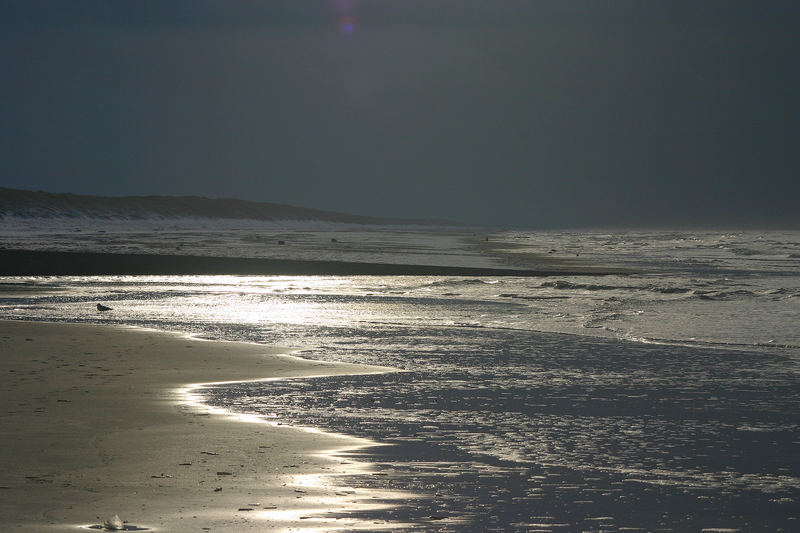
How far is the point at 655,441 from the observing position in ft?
29.2

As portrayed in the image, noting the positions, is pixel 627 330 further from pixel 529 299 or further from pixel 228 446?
pixel 228 446

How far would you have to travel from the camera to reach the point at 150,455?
8344 millimetres

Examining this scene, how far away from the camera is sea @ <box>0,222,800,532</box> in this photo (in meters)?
6.88

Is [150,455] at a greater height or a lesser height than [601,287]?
lesser

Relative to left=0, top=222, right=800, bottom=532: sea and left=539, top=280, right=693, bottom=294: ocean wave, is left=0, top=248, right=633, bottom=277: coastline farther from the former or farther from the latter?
left=0, top=222, right=800, bottom=532: sea

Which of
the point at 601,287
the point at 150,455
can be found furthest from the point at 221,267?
the point at 150,455

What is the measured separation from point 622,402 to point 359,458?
3865 mm

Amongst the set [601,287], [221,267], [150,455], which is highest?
[221,267]

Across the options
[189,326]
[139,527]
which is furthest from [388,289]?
[139,527]

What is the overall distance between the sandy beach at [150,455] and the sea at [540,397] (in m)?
0.48

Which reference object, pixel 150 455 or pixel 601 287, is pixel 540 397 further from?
pixel 601 287

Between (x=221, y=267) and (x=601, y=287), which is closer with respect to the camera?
(x=601, y=287)

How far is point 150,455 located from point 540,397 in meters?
4.62

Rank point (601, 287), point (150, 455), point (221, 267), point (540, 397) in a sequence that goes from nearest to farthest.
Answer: point (150, 455), point (540, 397), point (601, 287), point (221, 267)
